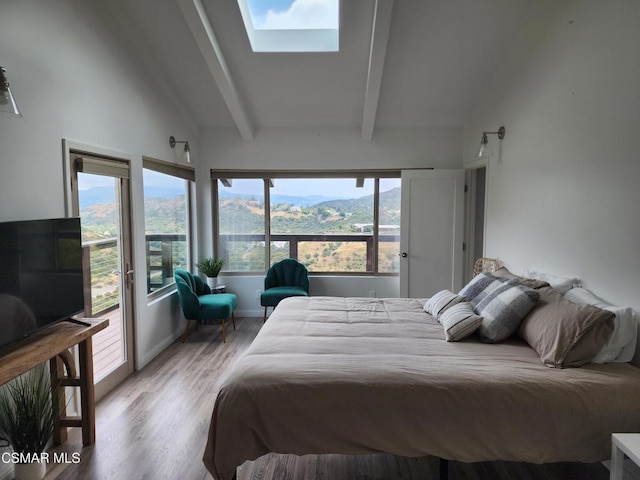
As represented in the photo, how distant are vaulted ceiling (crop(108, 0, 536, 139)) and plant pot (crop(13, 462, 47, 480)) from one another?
3080 mm

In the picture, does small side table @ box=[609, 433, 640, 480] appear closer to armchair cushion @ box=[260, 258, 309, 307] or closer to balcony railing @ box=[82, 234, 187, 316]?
balcony railing @ box=[82, 234, 187, 316]

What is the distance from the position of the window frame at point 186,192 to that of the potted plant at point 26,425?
5.47 ft

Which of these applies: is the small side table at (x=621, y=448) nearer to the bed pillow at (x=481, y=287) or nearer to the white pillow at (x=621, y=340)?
the white pillow at (x=621, y=340)

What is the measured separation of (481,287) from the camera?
8.89ft

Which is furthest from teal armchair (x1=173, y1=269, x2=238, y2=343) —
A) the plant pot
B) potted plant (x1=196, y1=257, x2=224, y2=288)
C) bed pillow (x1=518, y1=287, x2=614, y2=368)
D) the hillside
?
bed pillow (x1=518, y1=287, x2=614, y2=368)

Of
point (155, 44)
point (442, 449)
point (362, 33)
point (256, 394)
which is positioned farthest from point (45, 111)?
point (442, 449)

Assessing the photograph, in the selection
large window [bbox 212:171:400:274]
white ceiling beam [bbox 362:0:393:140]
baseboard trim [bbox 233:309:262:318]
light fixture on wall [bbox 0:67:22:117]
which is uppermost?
white ceiling beam [bbox 362:0:393:140]

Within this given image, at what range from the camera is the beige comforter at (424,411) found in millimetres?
1695

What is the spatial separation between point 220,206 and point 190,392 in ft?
8.66

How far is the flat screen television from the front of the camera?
5.90 ft

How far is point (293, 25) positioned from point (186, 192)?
7.43 ft

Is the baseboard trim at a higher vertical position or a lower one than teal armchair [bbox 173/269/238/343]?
lower

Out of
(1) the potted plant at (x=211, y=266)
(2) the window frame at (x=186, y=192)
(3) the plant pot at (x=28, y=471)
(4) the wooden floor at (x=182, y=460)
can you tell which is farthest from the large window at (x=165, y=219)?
(3) the plant pot at (x=28, y=471)

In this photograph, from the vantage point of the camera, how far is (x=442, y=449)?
5.66 feet
